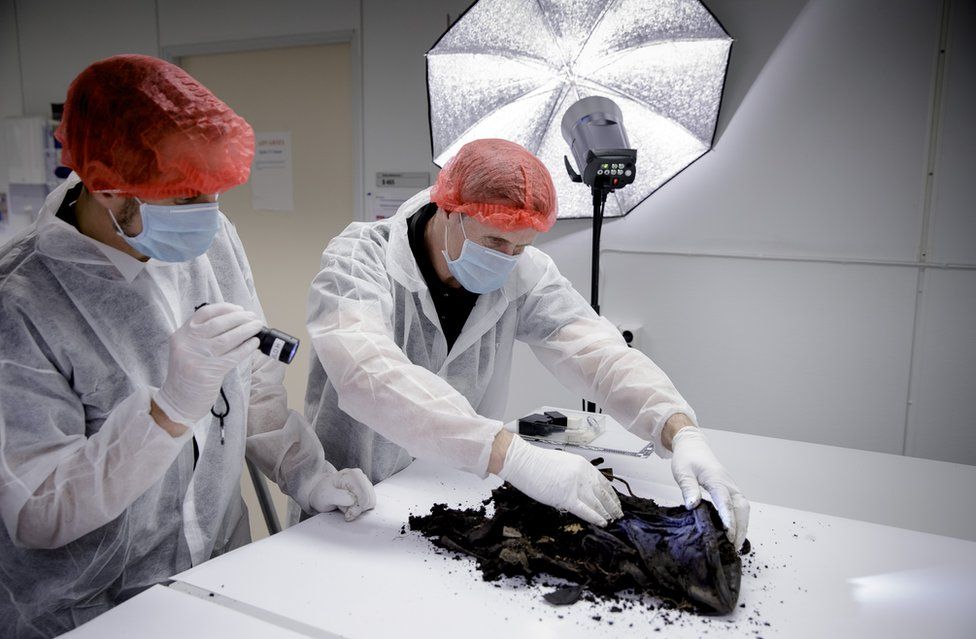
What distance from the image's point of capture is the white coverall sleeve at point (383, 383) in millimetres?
1286

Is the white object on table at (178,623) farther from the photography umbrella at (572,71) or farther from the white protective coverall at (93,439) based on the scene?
the photography umbrella at (572,71)

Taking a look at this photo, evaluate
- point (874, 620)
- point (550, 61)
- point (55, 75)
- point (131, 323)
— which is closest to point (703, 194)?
point (550, 61)

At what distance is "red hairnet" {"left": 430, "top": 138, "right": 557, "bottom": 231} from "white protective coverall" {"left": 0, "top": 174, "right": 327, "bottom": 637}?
52 centimetres

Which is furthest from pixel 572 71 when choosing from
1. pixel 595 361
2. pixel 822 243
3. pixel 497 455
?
pixel 497 455

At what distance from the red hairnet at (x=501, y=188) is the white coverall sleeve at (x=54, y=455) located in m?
0.75

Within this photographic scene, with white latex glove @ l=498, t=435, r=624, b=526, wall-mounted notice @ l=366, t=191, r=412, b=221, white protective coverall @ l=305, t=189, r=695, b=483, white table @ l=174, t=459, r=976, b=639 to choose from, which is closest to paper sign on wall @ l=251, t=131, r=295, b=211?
wall-mounted notice @ l=366, t=191, r=412, b=221

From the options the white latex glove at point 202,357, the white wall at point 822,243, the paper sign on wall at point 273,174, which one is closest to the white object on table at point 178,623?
the white latex glove at point 202,357

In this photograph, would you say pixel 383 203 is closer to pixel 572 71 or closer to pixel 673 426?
pixel 572 71

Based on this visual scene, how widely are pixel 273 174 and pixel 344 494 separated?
236 cm

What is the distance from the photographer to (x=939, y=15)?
79.8 inches

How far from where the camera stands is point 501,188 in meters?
1.44

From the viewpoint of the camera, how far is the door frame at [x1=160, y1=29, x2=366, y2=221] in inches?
115

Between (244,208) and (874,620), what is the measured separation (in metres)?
3.16

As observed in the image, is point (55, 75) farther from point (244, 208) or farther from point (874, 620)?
point (874, 620)
